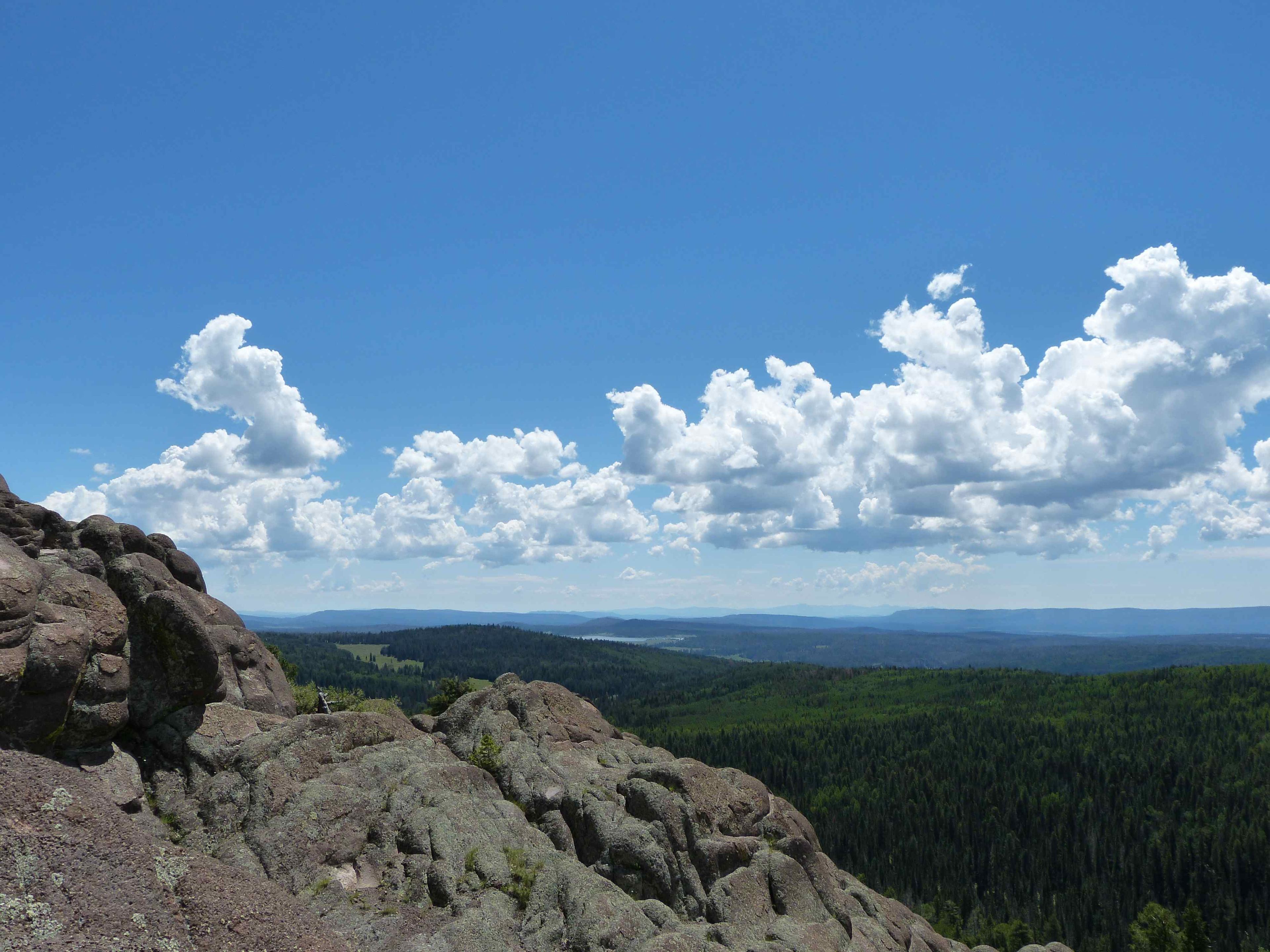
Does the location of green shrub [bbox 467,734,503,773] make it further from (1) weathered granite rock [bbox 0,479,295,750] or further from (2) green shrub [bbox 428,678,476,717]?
(2) green shrub [bbox 428,678,476,717]

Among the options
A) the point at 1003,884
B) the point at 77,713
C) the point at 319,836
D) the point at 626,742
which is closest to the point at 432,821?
the point at 319,836

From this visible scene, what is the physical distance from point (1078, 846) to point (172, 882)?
243637 mm

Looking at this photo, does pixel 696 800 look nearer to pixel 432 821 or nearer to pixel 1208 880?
pixel 432 821

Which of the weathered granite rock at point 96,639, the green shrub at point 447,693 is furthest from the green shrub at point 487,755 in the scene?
the green shrub at point 447,693

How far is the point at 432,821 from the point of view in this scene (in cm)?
2891

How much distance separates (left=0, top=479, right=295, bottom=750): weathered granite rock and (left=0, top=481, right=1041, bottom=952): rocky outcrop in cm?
9

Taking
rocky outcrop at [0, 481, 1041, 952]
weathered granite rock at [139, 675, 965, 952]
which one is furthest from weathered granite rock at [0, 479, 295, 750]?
weathered granite rock at [139, 675, 965, 952]

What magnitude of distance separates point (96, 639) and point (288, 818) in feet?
31.7

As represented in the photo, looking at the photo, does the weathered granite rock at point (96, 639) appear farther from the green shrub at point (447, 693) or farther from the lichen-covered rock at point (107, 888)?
the green shrub at point (447, 693)

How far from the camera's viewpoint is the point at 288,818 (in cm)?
2677

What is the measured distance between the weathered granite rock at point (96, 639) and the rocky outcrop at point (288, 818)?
0.09 metres

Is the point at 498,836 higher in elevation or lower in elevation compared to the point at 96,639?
lower

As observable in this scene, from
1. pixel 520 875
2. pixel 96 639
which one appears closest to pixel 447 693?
pixel 520 875

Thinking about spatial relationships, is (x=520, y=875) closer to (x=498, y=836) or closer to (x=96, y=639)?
(x=498, y=836)
